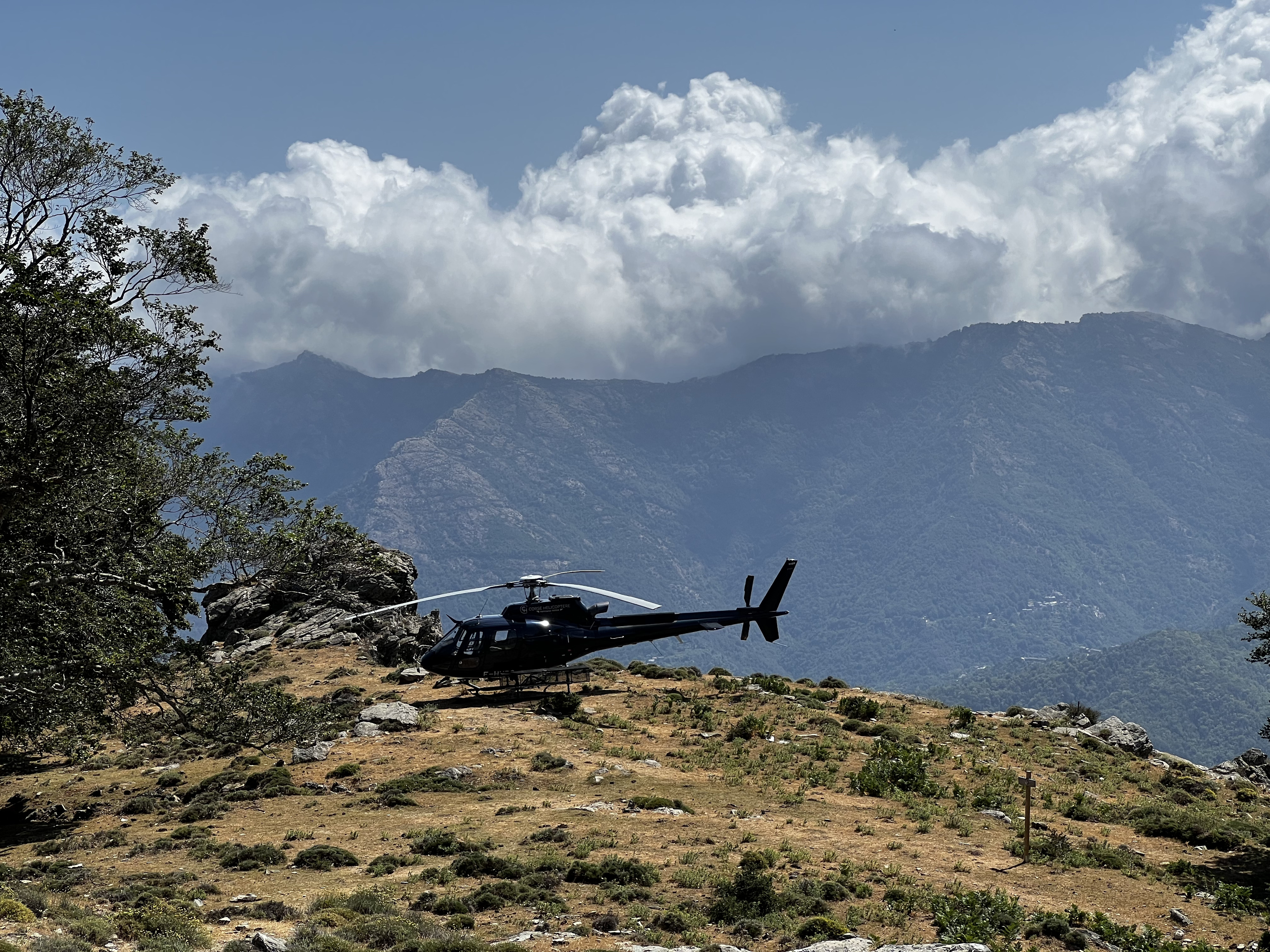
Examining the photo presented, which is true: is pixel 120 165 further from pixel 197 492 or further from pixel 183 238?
pixel 197 492

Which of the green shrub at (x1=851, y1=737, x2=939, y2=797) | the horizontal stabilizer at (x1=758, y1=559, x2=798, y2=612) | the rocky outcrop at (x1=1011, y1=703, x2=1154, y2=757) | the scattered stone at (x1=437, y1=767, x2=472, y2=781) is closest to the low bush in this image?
the scattered stone at (x1=437, y1=767, x2=472, y2=781)

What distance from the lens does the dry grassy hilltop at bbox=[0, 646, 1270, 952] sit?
19.7 m

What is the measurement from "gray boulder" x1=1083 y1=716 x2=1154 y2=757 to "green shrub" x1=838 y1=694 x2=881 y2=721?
28.0 ft

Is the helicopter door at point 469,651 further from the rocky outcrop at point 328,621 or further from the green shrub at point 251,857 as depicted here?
the green shrub at point 251,857

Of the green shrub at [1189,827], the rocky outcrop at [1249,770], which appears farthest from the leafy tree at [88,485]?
the rocky outcrop at [1249,770]

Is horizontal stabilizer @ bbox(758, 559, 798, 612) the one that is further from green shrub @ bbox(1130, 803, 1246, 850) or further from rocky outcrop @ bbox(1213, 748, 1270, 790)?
green shrub @ bbox(1130, 803, 1246, 850)

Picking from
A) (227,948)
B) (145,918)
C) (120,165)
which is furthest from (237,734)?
(120,165)

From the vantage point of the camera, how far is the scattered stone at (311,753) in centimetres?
3650

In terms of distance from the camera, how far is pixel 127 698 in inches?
1016

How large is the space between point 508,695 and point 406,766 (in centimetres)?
1043

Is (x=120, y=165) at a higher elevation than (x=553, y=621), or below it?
higher

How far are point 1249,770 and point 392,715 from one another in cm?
3621

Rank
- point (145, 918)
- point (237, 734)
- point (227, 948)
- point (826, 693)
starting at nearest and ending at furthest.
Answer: point (227, 948) → point (145, 918) → point (237, 734) → point (826, 693)

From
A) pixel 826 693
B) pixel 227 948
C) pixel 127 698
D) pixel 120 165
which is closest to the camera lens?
pixel 227 948
